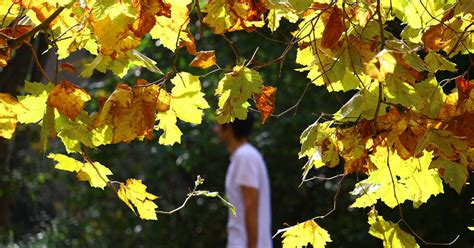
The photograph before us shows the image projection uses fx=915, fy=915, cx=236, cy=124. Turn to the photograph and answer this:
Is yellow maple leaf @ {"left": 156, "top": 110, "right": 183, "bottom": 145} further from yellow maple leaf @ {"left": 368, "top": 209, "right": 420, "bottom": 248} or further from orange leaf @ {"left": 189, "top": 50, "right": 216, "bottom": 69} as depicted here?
yellow maple leaf @ {"left": 368, "top": 209, "right": 420, "bottom": 248}

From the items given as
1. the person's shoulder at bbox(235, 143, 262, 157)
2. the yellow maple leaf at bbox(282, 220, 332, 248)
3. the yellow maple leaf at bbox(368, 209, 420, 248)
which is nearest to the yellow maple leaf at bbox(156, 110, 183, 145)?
the yellow maple leaf at bbox(282, 220, 332, 248)

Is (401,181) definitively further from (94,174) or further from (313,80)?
(94,174)

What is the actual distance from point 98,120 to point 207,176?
598 cm

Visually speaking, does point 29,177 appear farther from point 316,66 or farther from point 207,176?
point 316,66

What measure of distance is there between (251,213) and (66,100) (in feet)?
10.2

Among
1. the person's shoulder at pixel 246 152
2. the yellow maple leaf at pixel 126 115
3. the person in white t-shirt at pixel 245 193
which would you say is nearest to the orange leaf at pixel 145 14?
the yellow maple leaf at pixel 126 115

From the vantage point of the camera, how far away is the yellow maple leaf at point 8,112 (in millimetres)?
1814

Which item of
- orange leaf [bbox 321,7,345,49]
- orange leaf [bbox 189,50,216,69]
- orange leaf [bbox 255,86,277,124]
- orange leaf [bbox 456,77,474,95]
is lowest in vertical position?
orange leaf [bbox 255,86,277,124]

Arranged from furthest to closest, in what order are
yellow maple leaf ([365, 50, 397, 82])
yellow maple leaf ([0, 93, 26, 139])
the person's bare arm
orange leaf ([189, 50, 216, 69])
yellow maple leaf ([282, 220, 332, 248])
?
1. the person's bare arm
2. yellow maple leaf ([282, 220, 332, 248])
3. orange leaf ([189, 50, 216, 69])
4. yellow maple leaf ([0, 93, 26, 139])
5. yellow maple leaf ([365, 50, 397, 82])

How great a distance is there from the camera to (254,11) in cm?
180

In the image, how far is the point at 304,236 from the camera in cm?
202

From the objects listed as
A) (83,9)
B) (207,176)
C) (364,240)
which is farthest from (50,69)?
(83,9)

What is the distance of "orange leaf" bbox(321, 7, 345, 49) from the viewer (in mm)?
1764

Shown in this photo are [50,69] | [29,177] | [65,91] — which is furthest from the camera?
[50,69]
